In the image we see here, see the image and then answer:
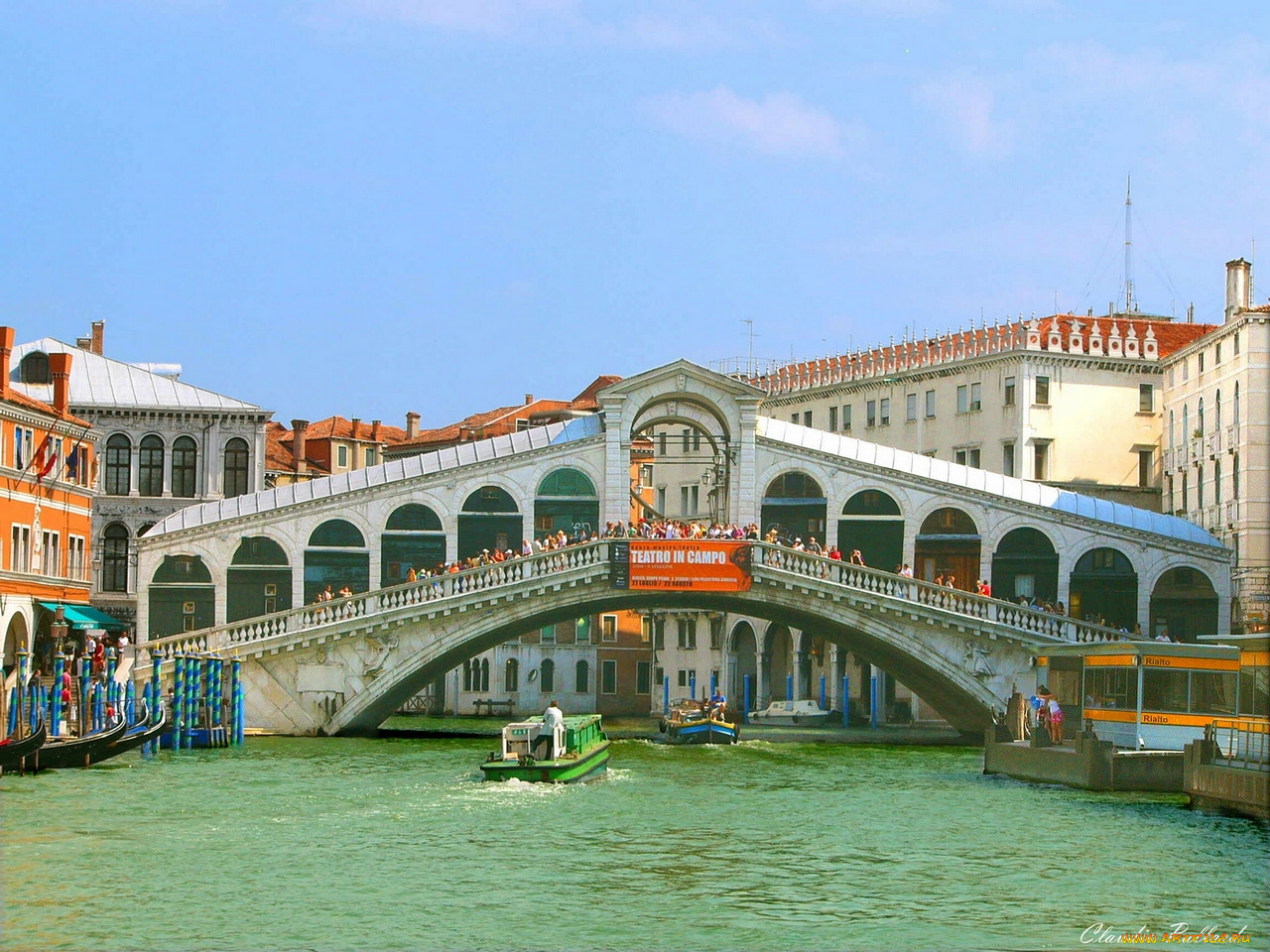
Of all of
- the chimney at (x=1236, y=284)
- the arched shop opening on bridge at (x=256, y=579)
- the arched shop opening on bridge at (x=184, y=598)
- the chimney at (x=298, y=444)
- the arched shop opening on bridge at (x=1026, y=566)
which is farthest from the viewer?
the chimney at (x=298, y=444)

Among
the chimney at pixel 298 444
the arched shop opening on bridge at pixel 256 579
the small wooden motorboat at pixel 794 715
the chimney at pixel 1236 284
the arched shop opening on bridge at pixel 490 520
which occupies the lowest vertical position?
the small wooden motorboat at pixel 794 715

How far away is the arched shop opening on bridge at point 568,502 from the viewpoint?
4516 centimetres

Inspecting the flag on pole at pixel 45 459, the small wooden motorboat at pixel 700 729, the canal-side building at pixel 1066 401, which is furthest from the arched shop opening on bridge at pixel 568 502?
the canal-side building at pixel 1066 401

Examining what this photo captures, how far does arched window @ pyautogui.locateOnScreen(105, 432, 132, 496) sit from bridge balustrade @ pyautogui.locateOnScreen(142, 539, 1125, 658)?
7670 millimetres

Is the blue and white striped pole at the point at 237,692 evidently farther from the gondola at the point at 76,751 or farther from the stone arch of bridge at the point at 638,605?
the gondola at the point at 76,751

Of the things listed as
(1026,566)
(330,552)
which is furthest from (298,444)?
(1026,566)

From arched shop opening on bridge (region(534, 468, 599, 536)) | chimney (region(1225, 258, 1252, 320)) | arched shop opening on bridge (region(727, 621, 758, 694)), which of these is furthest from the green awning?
chimney (region(1225, 258, 1252, 320))

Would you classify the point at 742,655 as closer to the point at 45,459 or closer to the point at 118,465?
the point at 118,465

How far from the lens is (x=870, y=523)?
4597 centimetres

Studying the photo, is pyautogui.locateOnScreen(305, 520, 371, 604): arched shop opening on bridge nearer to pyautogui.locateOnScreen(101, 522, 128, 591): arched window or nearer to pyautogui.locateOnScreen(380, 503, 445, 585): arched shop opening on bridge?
pyautogui.locateOnScreen(380, 503, 445, 585): arched shop opening on bridge

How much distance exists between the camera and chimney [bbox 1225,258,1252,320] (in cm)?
4938

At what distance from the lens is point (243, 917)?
66.2ft

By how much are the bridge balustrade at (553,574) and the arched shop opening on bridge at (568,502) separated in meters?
2.83

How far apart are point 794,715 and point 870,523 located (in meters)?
11.6
